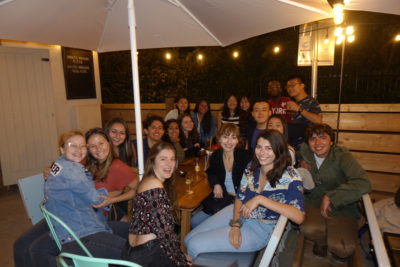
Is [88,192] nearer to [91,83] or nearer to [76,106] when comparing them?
[76,106]

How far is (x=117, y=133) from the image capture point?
280 centimetres

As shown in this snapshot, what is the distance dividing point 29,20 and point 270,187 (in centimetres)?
232

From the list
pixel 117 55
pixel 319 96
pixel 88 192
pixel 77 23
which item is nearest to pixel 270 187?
pixel 88 192

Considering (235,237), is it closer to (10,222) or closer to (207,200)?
(207,200)

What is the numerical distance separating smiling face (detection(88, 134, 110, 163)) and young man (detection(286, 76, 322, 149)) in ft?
7.82

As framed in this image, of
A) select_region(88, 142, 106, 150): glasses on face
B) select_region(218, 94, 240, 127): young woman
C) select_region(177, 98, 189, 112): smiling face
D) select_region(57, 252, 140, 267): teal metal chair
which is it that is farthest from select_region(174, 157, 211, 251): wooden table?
select_region(177, 98, 189, 112): smiling face

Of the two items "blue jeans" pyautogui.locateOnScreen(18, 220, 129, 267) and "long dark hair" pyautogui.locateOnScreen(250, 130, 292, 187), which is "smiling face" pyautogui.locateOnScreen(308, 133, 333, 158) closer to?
"long dark hair" pyautogui.locateOnScreen(250, 130, 292, 187)

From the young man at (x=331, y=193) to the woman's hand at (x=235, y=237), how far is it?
808 mm

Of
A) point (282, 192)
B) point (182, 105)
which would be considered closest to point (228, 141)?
point (282, 192)

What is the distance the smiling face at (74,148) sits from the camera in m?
2.04

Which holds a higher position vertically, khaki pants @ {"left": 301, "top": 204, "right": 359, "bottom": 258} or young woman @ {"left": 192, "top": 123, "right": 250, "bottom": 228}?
young woman @ {"left": 192, "top": 123, "right": 250, "bottom": 228}

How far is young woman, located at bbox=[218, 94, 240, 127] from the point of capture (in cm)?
494

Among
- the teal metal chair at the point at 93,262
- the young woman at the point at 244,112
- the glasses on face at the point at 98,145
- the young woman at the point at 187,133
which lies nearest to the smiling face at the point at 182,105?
the young woman at the point at 244,112

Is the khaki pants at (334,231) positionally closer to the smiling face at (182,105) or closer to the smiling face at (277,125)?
the smiling face at (277,125)
